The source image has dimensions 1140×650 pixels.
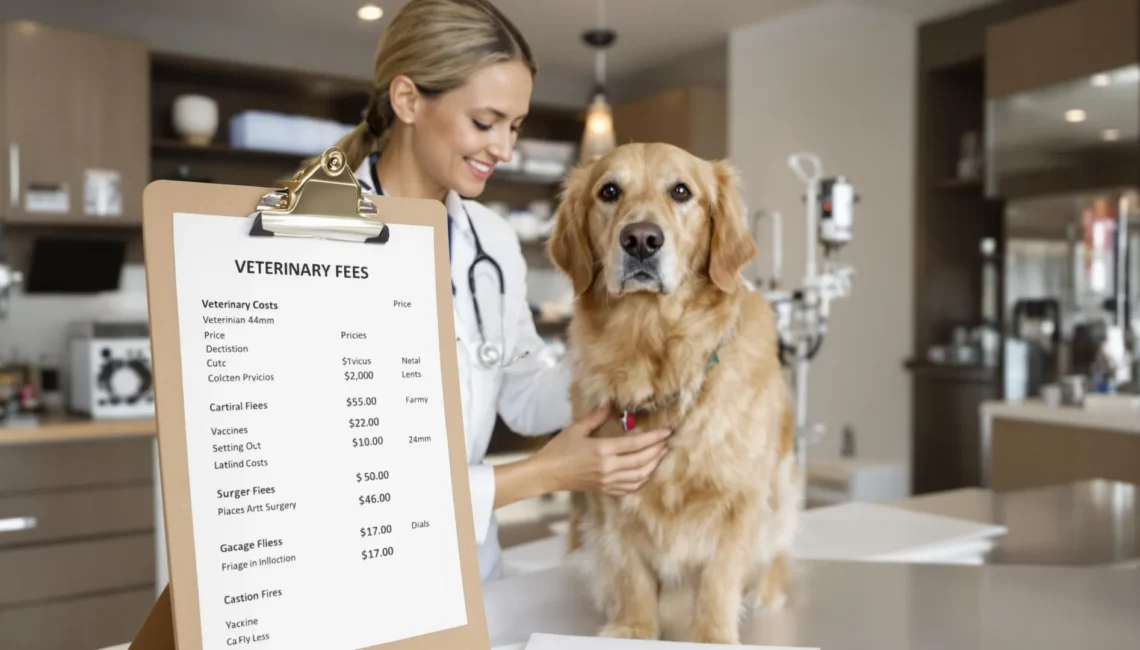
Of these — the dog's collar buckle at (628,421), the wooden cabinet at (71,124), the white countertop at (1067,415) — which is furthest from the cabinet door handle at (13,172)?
the white countertop at (1067,415)

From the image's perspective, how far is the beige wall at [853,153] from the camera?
4.90 meters

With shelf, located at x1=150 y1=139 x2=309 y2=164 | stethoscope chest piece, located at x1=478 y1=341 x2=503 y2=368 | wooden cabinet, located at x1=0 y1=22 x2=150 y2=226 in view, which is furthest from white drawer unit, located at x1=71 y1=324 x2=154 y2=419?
stethoscope chest piece, located at x1=478 y1=341 x2=503 y2=368

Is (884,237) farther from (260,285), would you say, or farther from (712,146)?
(260,285)

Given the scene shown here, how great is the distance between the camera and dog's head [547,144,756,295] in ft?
3.61

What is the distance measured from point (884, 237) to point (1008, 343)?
1034 mm

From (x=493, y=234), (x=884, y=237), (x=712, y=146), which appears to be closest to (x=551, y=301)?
(x=712, y=146)

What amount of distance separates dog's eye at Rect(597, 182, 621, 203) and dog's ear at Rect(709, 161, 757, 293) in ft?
0.45

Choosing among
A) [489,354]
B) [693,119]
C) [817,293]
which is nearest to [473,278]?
[489,354]

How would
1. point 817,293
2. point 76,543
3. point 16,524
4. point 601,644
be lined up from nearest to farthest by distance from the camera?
point 601,644, point 817,293, point 16,524, point 76,543

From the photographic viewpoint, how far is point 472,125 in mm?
1313

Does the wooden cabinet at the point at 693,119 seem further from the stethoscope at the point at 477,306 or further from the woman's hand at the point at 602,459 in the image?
the woman's hand at the point at 602,459

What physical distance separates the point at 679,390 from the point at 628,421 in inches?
2.9

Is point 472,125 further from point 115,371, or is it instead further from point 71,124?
point 71,124

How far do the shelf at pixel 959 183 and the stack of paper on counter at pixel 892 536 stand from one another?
3477 millimetres
